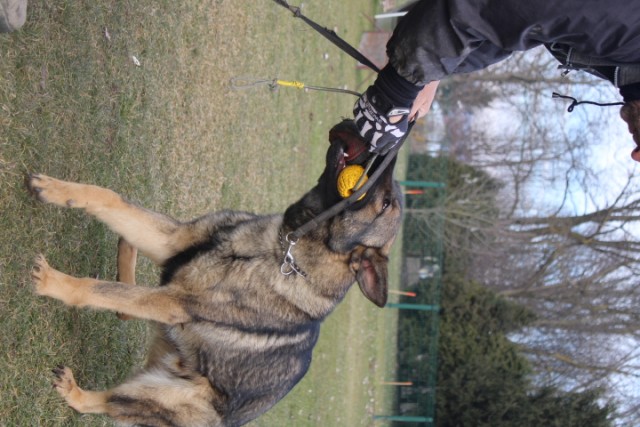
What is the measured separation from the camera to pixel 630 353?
18125 millimetres

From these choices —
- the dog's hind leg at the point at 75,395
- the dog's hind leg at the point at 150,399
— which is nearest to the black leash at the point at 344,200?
the dog's hind leg at the point at 150,399

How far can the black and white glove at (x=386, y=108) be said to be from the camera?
3.25 metres

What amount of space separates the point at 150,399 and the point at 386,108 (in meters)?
2.49

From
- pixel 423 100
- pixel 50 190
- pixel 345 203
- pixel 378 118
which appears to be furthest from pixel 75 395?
pixel 423 100

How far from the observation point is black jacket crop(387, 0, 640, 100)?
267cm

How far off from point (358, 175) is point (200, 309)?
1.36 metres

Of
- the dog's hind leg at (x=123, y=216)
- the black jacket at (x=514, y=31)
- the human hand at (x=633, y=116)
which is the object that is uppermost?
the black jacket at (x=514, y=31)

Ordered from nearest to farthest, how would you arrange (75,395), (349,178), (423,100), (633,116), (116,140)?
(633,116)
(423,100)
(349,178)
(75,395)
(116,140)

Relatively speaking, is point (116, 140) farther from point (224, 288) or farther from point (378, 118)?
point (378, 118)

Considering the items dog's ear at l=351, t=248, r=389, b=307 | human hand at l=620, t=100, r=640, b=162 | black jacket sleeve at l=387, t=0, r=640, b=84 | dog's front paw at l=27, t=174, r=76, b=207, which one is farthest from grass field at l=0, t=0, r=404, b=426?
human hand at l=620, t=100, r=640, b=162

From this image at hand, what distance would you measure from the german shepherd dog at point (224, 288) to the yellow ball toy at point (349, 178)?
0.06m

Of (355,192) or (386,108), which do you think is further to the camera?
(355,192)

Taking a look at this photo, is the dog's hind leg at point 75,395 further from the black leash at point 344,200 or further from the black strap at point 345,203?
the black strap at point 345,203

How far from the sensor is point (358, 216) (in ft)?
13.9
